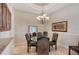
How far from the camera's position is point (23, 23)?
2.31 meters

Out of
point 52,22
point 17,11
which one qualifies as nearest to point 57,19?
point 52,22

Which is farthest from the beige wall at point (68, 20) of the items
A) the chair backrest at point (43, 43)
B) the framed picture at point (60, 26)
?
the chair backrest at point (43, 43)

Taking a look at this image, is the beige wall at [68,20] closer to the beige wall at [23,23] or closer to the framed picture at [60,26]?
the framed picture at [60,26]

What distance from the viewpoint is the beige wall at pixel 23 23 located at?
7.10ft

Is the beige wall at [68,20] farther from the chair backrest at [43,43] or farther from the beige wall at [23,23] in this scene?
the beige wall at [23,23]

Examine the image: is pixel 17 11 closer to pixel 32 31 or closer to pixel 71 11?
pixel 32 31

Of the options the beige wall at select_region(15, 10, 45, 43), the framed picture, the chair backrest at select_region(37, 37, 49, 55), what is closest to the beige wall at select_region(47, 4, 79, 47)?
the framed picture

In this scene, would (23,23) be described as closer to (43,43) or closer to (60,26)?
(43,43)

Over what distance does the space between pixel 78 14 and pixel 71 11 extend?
0.59 feet

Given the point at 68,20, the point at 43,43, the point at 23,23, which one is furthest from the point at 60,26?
the point at 23,23

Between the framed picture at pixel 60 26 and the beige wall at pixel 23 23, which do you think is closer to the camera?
the beige wall at pixel 23 23

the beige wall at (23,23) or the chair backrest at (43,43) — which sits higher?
the beige wall at (23,23)

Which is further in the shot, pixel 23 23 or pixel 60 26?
pixel 60 26

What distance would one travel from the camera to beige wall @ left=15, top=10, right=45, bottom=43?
2163 mm
